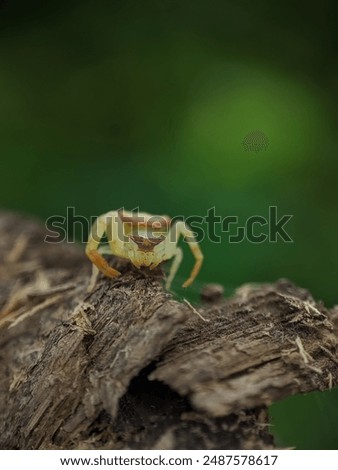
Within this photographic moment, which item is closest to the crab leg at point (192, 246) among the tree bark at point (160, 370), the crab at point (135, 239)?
the crab at point (135, 239)

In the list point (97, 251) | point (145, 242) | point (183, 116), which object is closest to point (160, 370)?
point (145, 242)

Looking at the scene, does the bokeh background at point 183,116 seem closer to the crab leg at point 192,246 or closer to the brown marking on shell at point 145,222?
the crab leg at point 192,246

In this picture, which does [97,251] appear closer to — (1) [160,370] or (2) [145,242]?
(2) [145,242]

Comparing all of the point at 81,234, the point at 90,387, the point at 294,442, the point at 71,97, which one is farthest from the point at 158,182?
the point at 90,387

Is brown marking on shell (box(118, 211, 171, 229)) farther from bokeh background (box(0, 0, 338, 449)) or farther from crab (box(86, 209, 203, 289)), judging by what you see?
bokeh background (box(0, 0, 338, 449))

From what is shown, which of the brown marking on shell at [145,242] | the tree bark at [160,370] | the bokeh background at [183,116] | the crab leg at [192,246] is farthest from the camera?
the bokeh background at [183,116]
